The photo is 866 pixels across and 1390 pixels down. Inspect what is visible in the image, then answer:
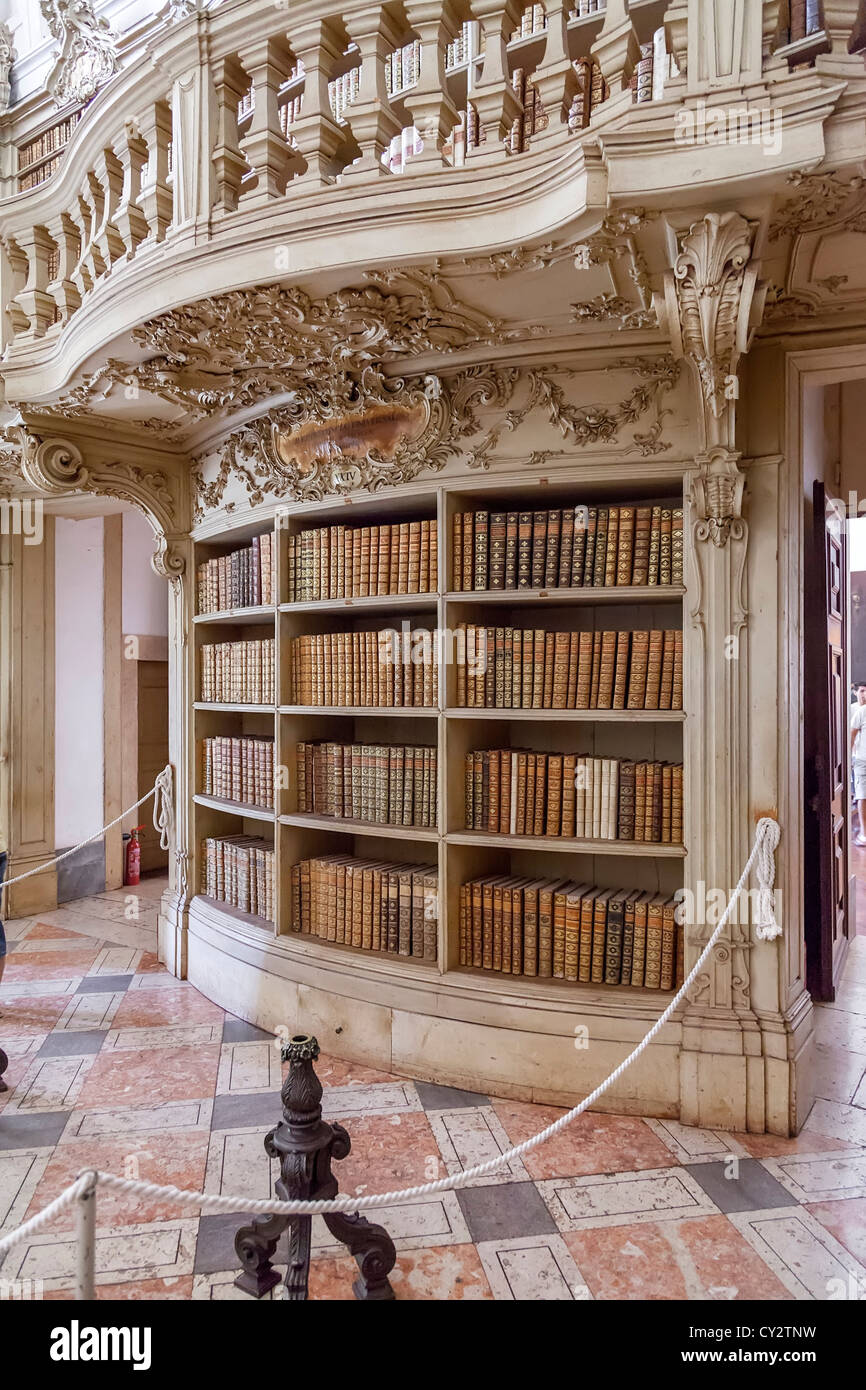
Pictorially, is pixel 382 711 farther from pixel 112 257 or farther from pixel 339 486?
pixel 112 257

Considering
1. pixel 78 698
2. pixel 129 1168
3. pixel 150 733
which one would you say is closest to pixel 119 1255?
pixel 129 1168

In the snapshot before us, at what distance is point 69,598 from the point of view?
216 inches

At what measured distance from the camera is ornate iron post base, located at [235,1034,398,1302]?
1.76 m

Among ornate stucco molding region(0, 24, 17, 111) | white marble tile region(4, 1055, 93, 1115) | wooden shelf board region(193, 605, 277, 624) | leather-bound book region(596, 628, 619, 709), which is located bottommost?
white marble tile region(4, 1055, 93, 1115)

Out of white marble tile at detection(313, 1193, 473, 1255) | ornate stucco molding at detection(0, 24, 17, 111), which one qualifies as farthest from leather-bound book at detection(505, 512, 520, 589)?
ornate stucco molding at detection(0, 24, 17, 111)

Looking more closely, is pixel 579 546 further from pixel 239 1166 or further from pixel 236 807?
pixel 239 1166

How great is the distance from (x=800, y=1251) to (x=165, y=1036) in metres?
2.38

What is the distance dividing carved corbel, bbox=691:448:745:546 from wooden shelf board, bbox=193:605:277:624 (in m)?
1.71

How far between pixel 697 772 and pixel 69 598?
14.7ft

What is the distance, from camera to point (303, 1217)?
1.75 metres

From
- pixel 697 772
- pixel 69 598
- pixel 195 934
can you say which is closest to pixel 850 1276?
pixel 697 772

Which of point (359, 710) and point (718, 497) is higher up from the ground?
point (718, 497)

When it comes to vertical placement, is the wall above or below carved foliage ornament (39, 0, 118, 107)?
below

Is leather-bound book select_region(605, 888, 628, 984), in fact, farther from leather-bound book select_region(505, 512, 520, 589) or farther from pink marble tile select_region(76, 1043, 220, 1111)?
pink marble tile select_region(76, 1043, 220, 1111)
